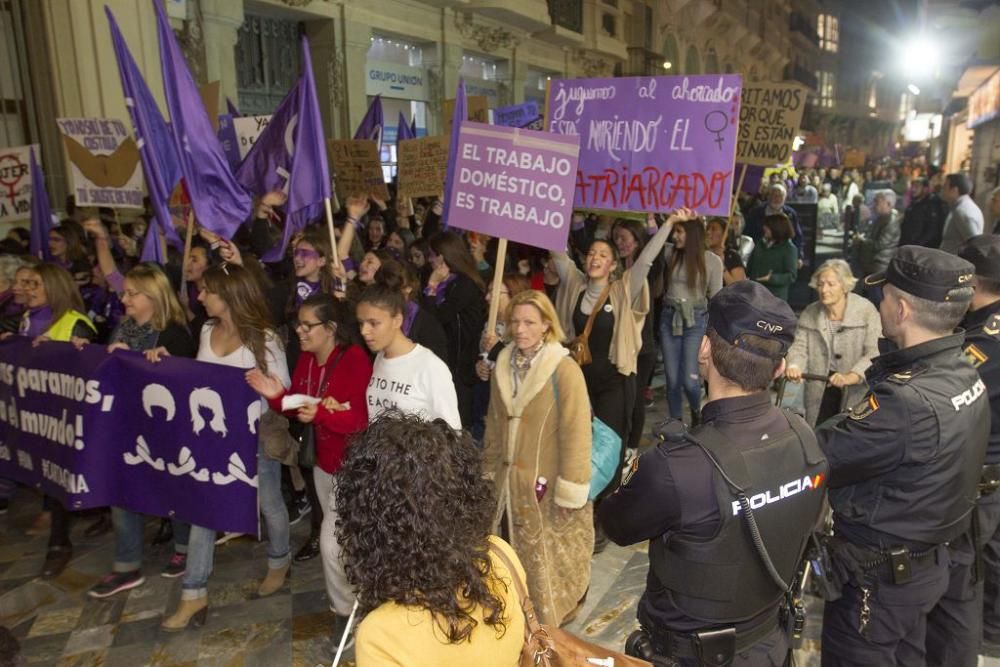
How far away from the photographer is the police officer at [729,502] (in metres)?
1.99

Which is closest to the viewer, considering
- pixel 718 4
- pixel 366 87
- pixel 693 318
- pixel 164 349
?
pixel 164 349

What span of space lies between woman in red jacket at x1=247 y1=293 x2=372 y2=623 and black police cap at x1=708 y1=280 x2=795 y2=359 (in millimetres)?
2003

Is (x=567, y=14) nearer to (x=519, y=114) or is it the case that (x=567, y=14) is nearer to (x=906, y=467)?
(x=519, y=114)

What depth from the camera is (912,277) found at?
2.59m

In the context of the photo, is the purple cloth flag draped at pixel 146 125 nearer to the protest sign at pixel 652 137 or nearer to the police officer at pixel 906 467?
the protest sign at pixel 652 137

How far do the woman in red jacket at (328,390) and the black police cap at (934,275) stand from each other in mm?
2443

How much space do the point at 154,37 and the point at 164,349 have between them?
29.4ft

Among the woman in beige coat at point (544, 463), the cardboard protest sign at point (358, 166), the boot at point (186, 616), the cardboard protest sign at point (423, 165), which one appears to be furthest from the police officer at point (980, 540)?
the cardboard protest sign at point (358, 166)

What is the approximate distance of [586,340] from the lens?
4.75 m

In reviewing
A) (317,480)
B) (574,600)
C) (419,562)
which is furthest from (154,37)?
(419,562)

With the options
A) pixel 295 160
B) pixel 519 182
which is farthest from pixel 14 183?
pixel 519 182

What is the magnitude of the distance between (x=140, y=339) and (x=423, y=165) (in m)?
4.25

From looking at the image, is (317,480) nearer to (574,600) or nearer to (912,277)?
(574,600)

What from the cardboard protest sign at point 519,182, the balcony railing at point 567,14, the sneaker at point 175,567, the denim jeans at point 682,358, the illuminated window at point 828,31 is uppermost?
the illuminated window at point 828,31
